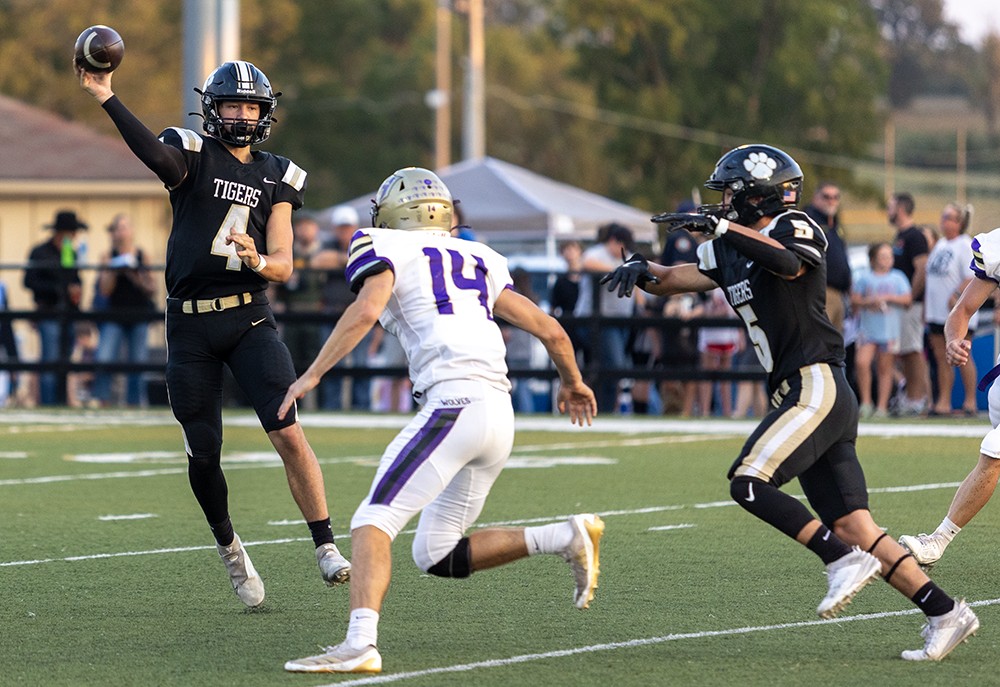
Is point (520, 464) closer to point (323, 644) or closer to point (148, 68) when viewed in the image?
point (323, 644)

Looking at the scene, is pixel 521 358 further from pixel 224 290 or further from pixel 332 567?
pixel 332 567

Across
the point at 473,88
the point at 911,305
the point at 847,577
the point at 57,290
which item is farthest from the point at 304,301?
the point at 473,88

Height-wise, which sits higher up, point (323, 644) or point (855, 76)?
point (855, 76)

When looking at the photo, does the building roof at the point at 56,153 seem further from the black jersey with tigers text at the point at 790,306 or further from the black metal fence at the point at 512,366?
the black jersey with tigers text at the point at 790,306

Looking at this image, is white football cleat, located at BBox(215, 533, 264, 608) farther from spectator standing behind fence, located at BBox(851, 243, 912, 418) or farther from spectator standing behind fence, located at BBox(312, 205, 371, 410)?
spectator standing behind fence, located at BBox(312, 205, 371, 410)

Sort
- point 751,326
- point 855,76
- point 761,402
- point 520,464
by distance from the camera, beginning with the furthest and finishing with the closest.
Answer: point 855,76, point 761,402, point 520,464, point 751,326

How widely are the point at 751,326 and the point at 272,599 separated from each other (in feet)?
7.82

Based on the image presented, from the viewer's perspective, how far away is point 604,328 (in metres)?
17.3

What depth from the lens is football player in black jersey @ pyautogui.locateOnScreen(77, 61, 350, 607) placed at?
729cm

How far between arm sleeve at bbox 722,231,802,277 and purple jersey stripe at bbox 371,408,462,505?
1161mm

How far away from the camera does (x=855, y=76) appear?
4591 centimetres

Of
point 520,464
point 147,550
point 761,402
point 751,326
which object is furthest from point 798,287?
point 761,402

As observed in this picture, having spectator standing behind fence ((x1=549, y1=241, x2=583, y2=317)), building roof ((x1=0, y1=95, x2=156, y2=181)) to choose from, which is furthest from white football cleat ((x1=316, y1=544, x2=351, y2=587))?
building roof ((x1=0, y1=95, x2=156, y2=181))

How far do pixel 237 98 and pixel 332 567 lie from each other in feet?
6.52
